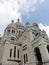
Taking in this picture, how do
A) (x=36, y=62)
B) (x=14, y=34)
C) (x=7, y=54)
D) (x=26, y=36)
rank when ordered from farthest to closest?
(x=14, y=34)
(x=26, y=36)
(x=7, y=54)
(x=36, y=62)

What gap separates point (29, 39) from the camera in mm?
33406

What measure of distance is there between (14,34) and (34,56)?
18006mm

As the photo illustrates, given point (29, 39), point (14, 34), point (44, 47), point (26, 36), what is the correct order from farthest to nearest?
point (14, 34)
point (26, 36)
point (29, 39)
point (44, 47)

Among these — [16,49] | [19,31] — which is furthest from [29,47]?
[19,31]

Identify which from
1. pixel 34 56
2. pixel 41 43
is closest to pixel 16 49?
pixel 34 56

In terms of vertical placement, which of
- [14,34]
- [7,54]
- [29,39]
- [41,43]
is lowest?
[7,54]

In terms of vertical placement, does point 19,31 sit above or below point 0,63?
above

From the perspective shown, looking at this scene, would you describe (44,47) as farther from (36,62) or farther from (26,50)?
(26,50)

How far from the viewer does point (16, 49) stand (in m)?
34.4

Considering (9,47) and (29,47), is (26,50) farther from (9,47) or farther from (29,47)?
(9,47)

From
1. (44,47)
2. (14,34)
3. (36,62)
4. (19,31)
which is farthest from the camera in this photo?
(19,31)

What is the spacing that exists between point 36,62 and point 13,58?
277 inches

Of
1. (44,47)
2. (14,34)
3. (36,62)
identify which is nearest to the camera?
(44,47)

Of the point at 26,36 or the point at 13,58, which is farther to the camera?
the point at 26,36
